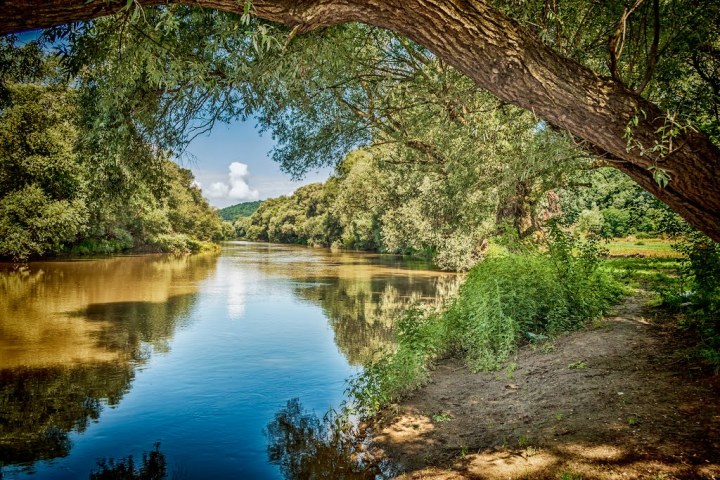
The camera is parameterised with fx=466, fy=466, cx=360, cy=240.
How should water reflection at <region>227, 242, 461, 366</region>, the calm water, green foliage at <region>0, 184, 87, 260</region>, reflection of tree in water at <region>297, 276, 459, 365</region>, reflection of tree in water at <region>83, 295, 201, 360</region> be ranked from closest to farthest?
1. the calm water
2. reflection of tree in water at <region>83, 295, 201, 360</region>
3. reflection of tree in water at <region>297, 276, 459, 365</region>
4. water reflection at <region>227, 242, 461, 366</region>
5. green foliage at <region>0, 184, 87, 260</region>

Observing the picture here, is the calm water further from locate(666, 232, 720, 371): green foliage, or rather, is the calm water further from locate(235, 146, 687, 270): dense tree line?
locate(666, 232, 720, 371): green foliage

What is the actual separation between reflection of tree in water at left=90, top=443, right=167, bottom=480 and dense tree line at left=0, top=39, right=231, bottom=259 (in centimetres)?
379

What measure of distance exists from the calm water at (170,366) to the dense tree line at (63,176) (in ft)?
11.3

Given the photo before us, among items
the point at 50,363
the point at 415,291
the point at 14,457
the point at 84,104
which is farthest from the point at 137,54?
the point at 415,291

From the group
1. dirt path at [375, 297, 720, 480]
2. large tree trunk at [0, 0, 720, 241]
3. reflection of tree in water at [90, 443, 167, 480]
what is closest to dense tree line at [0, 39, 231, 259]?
reflection of tree in water at [90, 443, 167, 480]

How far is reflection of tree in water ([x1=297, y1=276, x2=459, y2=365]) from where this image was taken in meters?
12.5

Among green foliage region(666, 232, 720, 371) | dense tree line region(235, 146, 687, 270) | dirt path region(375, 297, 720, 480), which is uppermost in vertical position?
dense tree line region(235, 146, 687, 270)

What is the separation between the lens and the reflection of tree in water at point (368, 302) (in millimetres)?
12547

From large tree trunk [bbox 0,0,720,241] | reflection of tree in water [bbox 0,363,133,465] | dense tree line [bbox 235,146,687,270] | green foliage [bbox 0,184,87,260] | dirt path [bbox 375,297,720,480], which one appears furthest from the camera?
green foliage [bbox 0,184,87,260]

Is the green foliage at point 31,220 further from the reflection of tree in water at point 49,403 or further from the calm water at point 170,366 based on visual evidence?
the reflection of tree in water at point 49,403

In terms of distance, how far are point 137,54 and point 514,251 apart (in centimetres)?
831

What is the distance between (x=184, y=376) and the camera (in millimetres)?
9953

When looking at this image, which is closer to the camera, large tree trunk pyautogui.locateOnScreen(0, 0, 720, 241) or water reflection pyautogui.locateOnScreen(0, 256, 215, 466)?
large tree trunk pyautogui.locateOnScreen(0, 0, 720, 241)

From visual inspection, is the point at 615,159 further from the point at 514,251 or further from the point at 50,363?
the point at 50,363
